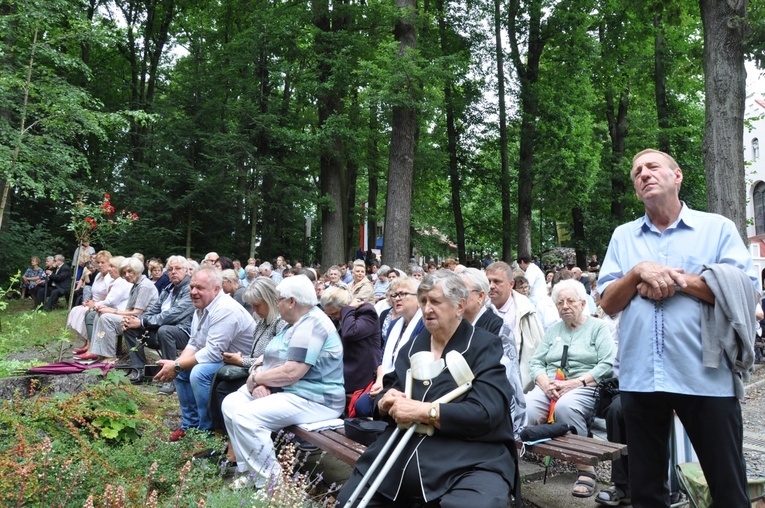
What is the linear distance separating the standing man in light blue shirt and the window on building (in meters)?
45.5

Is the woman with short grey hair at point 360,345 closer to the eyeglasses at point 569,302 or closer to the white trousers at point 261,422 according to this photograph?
the white trousers at point 261,422

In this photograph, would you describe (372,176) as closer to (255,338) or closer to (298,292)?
(255,338)

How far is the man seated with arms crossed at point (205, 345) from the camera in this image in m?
5.66

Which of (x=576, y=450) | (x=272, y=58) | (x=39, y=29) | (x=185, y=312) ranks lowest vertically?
(x=576, y=450)

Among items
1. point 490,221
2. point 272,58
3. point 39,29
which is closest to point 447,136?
Answer: point 490,221

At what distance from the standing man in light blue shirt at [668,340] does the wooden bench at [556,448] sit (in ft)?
3.08

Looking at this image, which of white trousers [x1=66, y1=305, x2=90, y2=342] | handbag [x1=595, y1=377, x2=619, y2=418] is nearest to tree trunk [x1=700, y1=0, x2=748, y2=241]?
handbag [x1=595, y1=377, x2=619, y2=418]

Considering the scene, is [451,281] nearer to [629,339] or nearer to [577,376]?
[629,339]

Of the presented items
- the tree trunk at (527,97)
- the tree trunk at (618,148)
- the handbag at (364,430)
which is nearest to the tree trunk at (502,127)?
the tree trunk at (527,97)

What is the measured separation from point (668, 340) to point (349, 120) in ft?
48.0

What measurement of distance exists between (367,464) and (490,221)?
23388mm

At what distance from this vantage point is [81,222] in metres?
7.34

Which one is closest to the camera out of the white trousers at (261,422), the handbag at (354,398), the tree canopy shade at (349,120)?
the white trousers at (261,422)

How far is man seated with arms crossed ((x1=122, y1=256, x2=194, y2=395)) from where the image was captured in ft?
25.5
